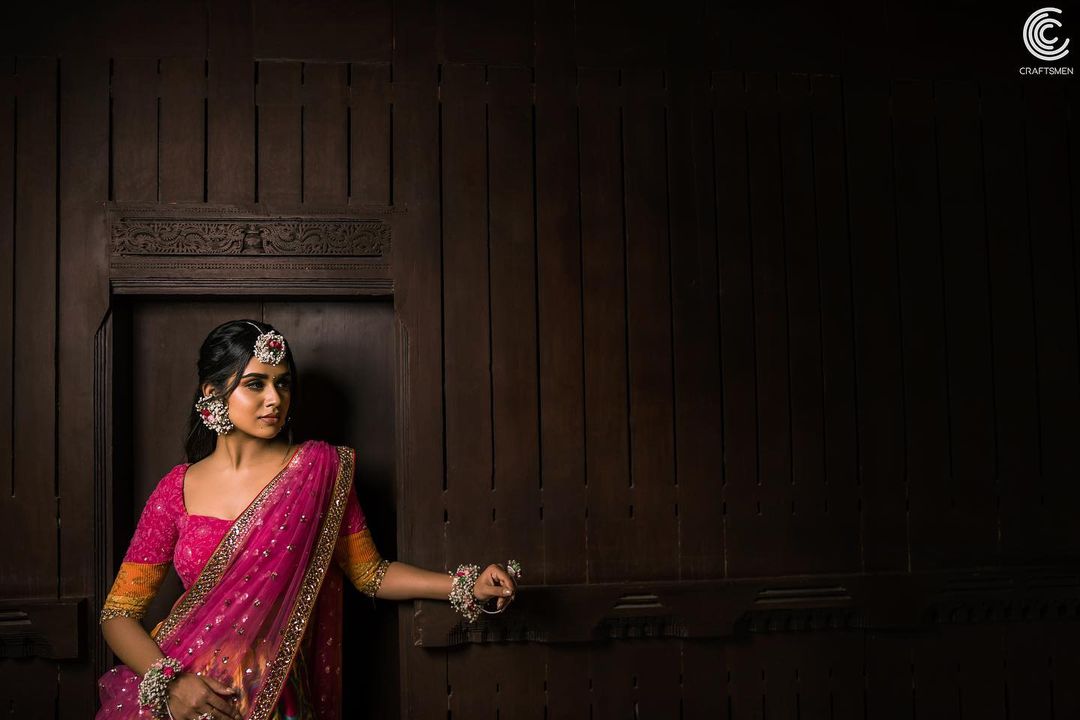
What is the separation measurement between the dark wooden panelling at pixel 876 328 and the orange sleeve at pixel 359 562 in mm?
1710

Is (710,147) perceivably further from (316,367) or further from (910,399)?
(316,367)

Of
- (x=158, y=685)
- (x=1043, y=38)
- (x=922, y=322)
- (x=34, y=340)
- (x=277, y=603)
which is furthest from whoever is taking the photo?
(x=1043, y=38)

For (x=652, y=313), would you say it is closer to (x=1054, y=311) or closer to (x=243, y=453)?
(x=243, y=453)

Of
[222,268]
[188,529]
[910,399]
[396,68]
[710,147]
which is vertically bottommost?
[188,529]

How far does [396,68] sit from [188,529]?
5.43ft

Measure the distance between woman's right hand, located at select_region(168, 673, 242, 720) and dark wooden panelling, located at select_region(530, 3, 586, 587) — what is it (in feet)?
3.48

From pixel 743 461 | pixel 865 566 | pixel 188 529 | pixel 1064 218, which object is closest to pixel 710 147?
pixel 743 461

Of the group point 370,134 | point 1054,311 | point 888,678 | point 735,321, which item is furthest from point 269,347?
point 1054,311

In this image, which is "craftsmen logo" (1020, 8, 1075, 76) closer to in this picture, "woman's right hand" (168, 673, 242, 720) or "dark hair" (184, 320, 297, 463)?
"dark hair" (184, 320, 297, 463)

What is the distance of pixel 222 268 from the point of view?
2.68 meters

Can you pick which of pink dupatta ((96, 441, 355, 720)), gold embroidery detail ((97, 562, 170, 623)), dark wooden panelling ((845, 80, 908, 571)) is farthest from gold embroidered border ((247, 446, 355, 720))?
dark wooden panelling ((845, 80, 908, 571))

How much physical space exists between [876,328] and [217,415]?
2.27m

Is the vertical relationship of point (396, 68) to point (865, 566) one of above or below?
above

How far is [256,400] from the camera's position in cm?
241
